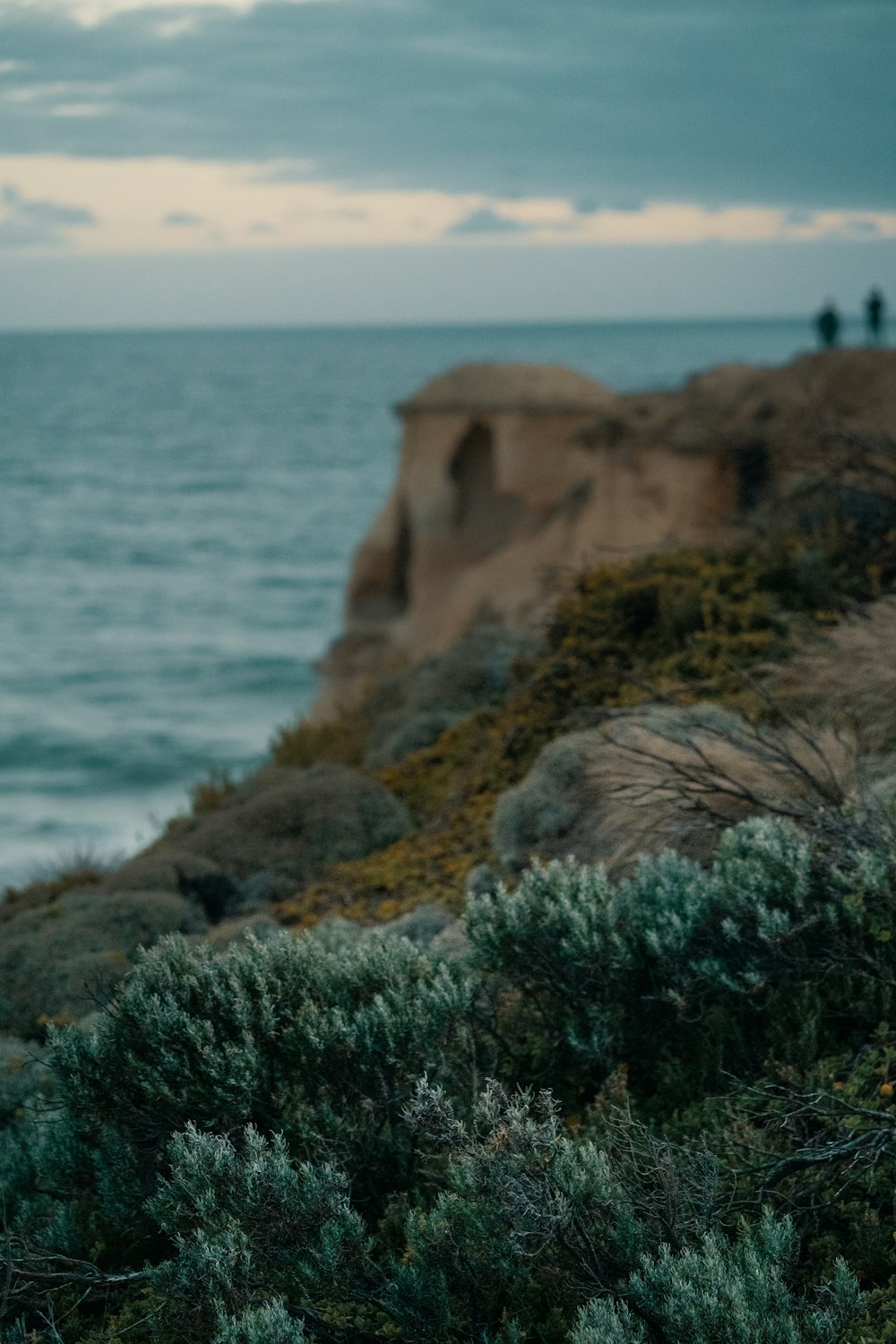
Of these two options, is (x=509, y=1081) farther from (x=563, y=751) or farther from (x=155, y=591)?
(x=155, y=591)

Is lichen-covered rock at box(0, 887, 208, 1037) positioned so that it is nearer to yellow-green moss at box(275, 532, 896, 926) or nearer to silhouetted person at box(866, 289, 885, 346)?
yellow-green moss at box(275, 532, 896, 926)

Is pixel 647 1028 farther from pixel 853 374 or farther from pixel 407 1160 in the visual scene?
pixel 853 374

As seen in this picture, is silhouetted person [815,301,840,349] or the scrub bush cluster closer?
the scrub bush cluster

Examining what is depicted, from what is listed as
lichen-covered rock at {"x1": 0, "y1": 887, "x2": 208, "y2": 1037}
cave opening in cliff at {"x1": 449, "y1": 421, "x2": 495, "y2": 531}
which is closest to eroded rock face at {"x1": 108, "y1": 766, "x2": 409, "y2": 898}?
lichen-covered rock at {"x1": 0, "y1": 887, "x2": 208, "y2": 1037}

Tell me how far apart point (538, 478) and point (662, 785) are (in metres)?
22.0

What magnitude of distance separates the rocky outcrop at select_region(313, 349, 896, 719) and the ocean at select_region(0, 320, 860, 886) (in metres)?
Answer: 2.35

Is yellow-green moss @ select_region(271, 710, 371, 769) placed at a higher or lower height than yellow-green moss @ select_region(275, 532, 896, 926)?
lower

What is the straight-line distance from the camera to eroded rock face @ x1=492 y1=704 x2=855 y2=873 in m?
5.43

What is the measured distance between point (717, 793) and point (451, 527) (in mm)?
23066

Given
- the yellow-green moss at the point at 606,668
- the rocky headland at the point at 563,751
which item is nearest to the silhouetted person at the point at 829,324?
the rocky headland at the point at 563,751

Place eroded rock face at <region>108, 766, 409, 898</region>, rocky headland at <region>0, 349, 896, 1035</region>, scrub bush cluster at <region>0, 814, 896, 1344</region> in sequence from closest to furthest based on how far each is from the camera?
scrub bush cluster at <region>0, 814, 896, 1344</region>, rocky headland at <region>0, 349, 896, 1035</region>, eroded rock face at <region>108, 766, 409, 898</region>

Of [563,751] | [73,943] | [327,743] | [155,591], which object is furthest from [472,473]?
[73,943]

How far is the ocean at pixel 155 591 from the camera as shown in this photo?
21812mm

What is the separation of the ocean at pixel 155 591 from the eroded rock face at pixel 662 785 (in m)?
3.70
